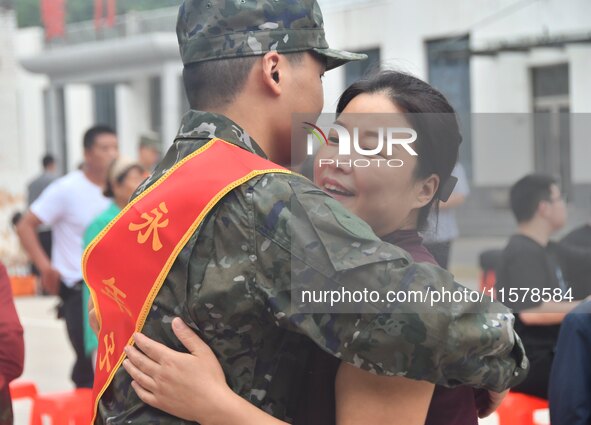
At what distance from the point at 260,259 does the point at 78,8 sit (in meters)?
29.2

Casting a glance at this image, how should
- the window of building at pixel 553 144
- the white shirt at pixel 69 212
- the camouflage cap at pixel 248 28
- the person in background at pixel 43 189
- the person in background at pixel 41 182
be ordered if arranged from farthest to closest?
1. the person in background at pixel 41 182
2. the person in background at pixel 43 189
3. the white shirt at pixel 69 212
4. the window of building at pixel 553 144
5. the camouflage cap at pixel 248 28

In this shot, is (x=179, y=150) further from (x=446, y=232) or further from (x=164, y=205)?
(x=446, y=232)

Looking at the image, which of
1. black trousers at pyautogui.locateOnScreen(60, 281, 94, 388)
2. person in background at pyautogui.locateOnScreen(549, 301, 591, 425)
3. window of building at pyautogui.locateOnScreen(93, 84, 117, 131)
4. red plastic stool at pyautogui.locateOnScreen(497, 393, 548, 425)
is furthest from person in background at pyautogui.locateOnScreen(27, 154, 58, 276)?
window of building at pyautogui.locateOnScreen(93, 84, 117, 131)

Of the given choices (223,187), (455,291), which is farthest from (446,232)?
(223,187)

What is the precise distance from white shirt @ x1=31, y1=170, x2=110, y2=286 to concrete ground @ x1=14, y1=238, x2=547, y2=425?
3.41 ft

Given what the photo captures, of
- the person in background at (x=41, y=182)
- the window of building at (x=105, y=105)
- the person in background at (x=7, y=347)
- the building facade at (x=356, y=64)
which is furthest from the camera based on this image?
the window of building at (x=105, y=105)

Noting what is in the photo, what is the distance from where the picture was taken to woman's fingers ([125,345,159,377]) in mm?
1783

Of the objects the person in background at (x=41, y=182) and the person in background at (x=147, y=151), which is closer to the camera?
the person in background at (x=147, y=151)

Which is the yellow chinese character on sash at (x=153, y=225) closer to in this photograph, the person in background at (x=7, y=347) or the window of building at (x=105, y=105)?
the person in background at (x=7, y=347)

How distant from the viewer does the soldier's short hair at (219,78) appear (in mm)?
1850

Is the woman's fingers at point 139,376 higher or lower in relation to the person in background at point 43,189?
higher

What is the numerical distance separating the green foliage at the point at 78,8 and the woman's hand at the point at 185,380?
1825 centimetres

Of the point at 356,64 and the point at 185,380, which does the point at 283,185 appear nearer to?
the point at 185,380

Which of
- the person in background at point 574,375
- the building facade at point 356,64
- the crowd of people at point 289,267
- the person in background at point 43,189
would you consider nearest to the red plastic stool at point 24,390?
the person in background at point 574,375
